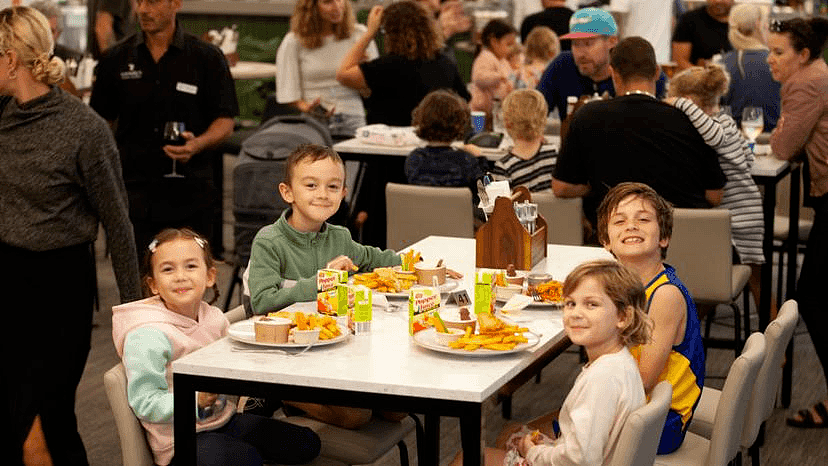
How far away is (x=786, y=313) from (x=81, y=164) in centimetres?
212

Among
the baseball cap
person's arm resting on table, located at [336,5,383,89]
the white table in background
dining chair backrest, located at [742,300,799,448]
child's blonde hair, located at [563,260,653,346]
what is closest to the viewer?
the white table in background

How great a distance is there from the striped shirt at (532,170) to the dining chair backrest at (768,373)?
2.36 m

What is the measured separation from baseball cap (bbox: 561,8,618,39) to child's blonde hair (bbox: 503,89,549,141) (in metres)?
0.67

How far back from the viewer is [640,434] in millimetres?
2922

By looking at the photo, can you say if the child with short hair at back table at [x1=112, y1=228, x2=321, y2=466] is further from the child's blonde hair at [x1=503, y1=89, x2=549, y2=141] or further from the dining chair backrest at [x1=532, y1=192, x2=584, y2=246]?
the child's blonde hair at [x1=503, y1=89, x2=549, y2=141]

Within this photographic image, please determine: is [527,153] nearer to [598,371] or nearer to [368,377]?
[598,371]

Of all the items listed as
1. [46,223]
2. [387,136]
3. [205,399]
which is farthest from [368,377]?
[387,136]

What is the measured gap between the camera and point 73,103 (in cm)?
412

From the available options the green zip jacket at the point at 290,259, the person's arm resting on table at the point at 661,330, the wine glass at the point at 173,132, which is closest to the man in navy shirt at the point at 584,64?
the wine glass at the point at 173,132

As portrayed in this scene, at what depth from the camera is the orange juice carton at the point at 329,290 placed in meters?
3.53

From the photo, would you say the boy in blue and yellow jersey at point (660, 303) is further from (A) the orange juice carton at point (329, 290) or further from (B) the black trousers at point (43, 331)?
(B) the black trousers at point (43, 331)

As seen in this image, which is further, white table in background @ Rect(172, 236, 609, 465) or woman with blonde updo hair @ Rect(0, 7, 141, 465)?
woman with blonde updo hair @ Rect(0, 7, 141, 465)

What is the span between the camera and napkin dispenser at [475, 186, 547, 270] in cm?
413

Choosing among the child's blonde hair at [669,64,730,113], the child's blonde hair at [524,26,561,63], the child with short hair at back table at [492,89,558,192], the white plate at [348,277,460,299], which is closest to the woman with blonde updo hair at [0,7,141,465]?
the white plate at [348,277,460,299]
